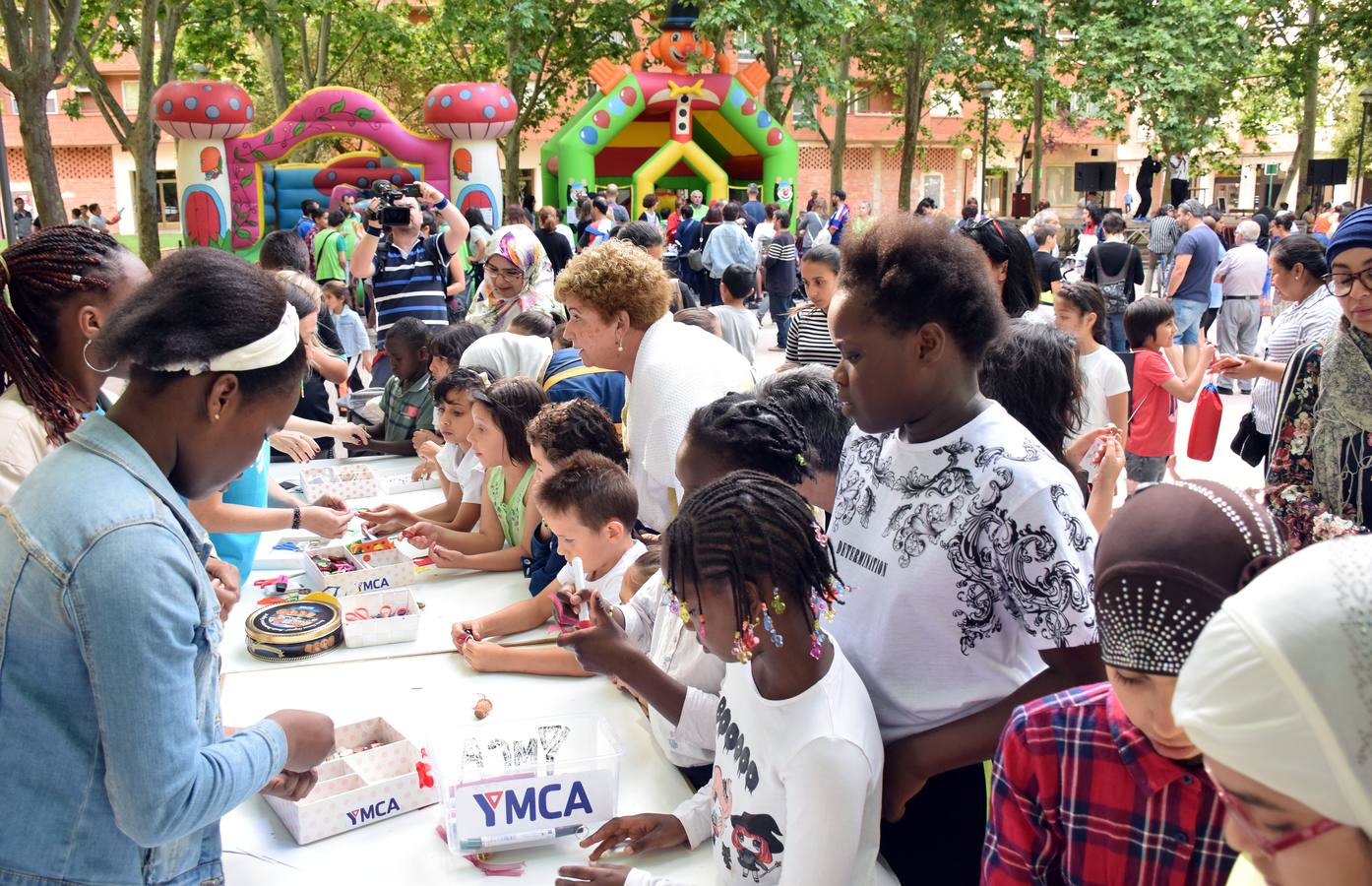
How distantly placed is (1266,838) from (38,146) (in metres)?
12.5

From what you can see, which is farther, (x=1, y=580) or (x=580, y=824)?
(x=580, y=824)

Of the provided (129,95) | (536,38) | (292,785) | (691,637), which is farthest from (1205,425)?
(129,95)

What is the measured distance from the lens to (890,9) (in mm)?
21031

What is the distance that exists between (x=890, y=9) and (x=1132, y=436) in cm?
1803

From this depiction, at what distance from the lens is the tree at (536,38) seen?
17641 mm

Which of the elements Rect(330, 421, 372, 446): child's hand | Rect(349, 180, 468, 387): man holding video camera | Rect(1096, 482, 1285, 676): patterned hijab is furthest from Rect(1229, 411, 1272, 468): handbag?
Rect(349, 180, 468, 387): man holding video camera

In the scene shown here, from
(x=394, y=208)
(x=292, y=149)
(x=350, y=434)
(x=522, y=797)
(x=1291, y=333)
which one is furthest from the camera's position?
(x=292, y=149)

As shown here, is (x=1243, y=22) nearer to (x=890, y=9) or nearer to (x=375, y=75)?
(x=890, y=9)

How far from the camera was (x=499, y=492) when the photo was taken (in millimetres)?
3623

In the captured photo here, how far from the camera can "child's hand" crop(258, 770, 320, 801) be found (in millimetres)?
1933

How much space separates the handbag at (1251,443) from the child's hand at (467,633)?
99.2 inches

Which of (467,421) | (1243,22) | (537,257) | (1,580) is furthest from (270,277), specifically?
(1243,22)

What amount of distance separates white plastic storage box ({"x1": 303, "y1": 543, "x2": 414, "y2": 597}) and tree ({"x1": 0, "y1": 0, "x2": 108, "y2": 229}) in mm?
9023

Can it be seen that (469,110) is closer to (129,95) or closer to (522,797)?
(522,797)
